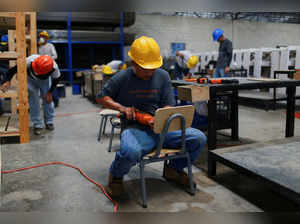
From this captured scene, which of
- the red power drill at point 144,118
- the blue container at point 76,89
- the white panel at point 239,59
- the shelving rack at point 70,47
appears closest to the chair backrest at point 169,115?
the red power drill at point 144,118

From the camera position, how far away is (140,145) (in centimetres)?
194

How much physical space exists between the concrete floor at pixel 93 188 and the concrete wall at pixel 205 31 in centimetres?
829

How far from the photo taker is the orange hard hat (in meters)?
3.61

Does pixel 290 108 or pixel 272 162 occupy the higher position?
pixel 290 108

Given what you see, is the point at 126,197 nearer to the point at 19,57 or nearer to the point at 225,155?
the point at 225,155

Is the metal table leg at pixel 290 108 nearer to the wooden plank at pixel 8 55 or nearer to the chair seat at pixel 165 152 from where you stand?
the chair seat at pixel 165 152

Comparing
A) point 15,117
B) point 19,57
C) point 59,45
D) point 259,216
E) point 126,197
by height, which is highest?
point 59,45

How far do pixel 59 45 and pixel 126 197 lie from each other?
946cm

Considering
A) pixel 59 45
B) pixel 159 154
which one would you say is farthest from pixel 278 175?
pixel 59 45

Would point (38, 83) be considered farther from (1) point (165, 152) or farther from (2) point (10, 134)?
(1) point (165, 152)

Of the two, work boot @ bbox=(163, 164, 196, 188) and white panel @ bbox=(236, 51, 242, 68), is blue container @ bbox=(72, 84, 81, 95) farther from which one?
work boot @ bbox=(163, 164, 196, 188)

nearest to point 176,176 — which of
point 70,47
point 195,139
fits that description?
point 195,139

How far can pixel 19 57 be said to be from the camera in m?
3.32

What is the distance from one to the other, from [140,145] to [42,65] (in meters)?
2.32
